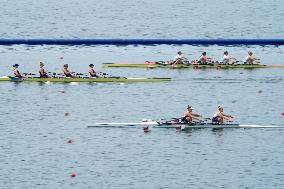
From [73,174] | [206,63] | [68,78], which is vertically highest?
[206,63]

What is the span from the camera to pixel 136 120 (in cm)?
5662

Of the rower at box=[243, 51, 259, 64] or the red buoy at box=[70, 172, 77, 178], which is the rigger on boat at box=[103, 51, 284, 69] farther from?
the red buoy at box=[70, 172, 77, 178]

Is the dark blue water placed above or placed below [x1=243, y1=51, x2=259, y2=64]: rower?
below

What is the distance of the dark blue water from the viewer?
46.2 m

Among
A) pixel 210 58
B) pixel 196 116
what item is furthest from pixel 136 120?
pixel 210 58

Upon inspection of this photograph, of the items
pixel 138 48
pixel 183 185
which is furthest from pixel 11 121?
pixel 138 48

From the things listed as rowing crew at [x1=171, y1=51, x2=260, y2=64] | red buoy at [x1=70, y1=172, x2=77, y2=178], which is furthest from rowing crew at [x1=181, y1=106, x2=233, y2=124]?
rowing crew at [x1=171, y1=51, x2=260, y2=64]

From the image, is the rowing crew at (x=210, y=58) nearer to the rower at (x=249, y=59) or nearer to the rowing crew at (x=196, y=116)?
the rower at (x=249, y=59)

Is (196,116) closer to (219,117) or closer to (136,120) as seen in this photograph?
(219,117)

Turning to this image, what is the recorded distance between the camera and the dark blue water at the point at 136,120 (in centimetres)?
4616

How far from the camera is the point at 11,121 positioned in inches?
2227

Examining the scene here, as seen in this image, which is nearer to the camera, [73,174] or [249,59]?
[73,174]

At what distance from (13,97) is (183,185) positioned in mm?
20790

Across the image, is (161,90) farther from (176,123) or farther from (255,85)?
(176,123)
